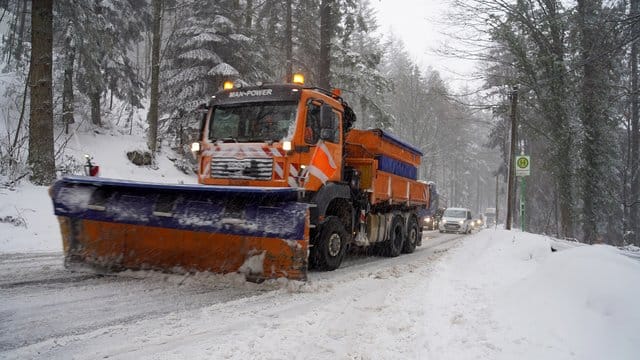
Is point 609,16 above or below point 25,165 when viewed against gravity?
above

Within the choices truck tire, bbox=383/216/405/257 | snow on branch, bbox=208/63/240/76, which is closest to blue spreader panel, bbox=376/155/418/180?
truck tire, bbox=383/216/405/257

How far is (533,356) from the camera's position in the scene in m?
3.54

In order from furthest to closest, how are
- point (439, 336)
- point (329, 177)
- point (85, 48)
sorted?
point (85, 48)
point (329, 177)
point (439, 336)

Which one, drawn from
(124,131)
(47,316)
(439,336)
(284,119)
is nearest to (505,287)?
(439,336)

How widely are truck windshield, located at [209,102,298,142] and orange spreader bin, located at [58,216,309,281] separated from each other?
6.63 ft

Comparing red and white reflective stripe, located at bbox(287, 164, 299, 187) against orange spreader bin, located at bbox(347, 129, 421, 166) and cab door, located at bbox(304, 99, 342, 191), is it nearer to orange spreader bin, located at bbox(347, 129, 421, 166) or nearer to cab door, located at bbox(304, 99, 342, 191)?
cab door, located at bbox(304, 99, 342, 191)

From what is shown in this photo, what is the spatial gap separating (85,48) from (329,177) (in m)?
14.4

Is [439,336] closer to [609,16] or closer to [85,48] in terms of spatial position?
[609,16]

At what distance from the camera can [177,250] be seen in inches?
265

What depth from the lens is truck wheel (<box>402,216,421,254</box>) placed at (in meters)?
13.4

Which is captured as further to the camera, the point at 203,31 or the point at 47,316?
the point at 203,31

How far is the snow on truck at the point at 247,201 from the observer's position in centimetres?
636

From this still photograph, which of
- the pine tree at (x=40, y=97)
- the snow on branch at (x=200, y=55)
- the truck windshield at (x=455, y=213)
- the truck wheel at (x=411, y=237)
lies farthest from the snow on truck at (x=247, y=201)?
the truck windshield at (x=455, y=213)

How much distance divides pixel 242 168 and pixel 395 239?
6.07 metres
